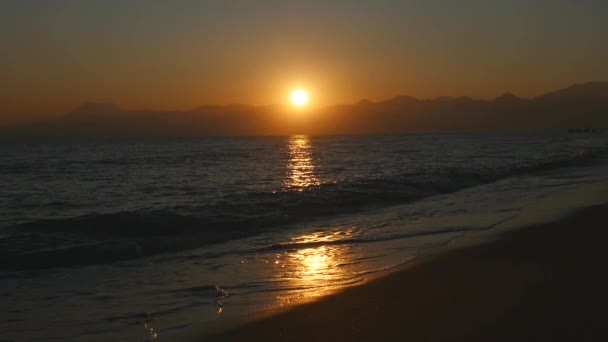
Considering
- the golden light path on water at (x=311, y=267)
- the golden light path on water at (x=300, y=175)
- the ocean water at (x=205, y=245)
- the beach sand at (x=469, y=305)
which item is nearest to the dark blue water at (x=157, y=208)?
the ocean water at (x=205, y=245)

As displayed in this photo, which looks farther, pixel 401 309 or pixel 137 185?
pixel 137 185

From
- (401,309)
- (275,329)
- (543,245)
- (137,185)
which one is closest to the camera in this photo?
(275,329)

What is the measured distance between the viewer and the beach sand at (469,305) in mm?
5078

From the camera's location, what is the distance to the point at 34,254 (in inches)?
424

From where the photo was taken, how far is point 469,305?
5887mm

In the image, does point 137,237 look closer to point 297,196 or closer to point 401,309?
point 297,196

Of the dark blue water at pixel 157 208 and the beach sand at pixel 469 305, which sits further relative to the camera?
the dark blue water at pixel 157 208

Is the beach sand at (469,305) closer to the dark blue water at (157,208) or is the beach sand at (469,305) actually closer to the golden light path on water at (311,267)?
the golden light path on water at (311,267)

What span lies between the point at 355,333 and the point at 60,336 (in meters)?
3.05

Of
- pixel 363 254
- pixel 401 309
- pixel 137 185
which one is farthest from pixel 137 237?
pixel 137 185

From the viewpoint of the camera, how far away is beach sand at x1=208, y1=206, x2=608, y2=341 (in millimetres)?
5078

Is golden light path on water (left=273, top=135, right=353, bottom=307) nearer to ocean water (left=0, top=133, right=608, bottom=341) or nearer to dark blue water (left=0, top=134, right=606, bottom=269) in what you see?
ocean water (left=0, top=133, right=608, bottom=341)

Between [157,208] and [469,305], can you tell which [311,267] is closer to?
[469,305]

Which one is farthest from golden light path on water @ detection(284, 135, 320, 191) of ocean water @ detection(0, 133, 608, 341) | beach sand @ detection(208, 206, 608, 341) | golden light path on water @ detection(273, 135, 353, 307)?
beach sand @ detection(208, 206, 608, 341)
